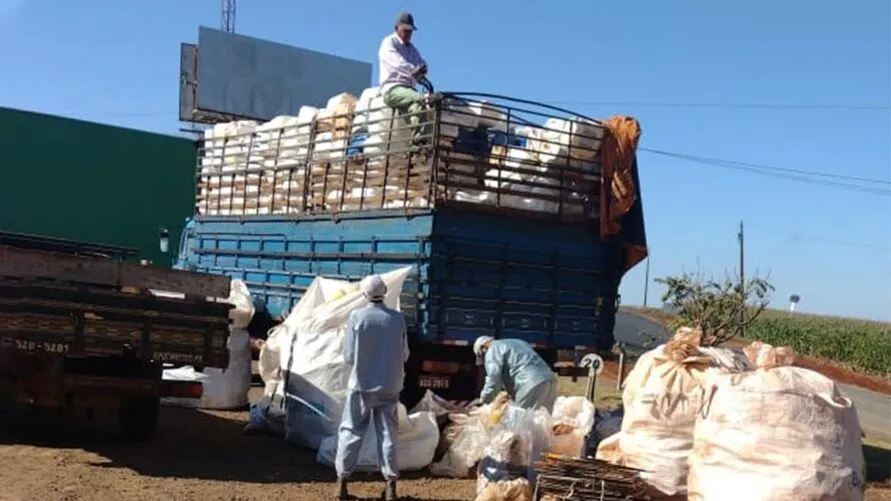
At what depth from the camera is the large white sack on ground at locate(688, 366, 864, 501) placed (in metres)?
5.47

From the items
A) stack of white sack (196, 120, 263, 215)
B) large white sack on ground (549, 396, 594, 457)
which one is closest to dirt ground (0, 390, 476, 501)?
large white sack on ground (549, 396, 594, 457)

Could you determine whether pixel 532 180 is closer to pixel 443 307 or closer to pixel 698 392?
pixel 443 307

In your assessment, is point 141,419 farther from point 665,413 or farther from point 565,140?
point 565,140

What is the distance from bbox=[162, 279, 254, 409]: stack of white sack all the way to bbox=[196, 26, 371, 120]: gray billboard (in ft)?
48.0

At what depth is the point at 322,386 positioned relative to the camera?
813cm

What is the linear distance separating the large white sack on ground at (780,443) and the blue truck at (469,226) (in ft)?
10.8

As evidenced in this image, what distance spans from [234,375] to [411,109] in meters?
3.16

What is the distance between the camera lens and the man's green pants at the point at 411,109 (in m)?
8.82

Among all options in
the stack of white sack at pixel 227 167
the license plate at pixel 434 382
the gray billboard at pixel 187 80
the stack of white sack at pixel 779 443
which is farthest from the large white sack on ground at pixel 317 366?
the gray billboard at pixel 187 80

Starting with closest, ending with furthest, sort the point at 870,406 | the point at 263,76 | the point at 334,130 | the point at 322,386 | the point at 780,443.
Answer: the point at 780,443 → the point at 322,386 → the point at 334,130 → the point at 870,406 → the point at 263,76

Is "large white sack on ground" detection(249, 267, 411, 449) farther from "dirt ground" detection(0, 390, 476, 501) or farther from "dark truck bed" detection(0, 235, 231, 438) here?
"dark truck bed" detection(0, 235, 231, 438)

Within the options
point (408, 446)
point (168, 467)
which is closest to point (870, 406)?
point (408, 446)

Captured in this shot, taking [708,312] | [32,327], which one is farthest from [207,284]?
[708,312]

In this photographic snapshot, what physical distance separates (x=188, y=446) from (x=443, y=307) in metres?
2.37
